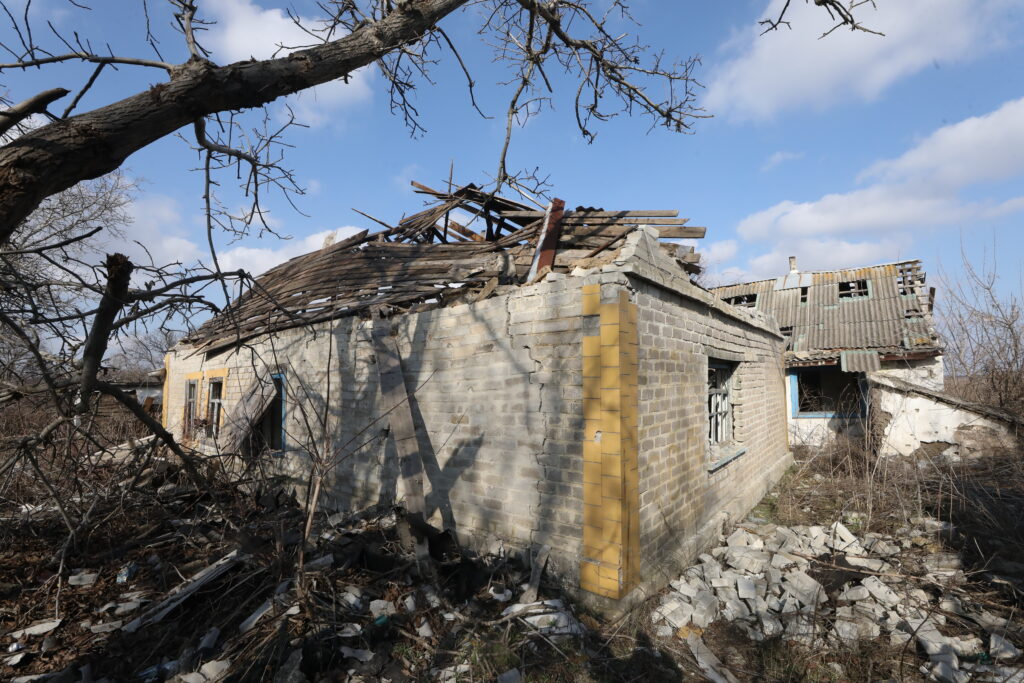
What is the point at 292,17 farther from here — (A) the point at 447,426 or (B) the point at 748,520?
(B) the point at 748,520

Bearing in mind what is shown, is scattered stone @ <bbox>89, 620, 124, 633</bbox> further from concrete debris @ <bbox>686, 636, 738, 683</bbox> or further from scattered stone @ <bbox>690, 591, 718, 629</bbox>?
scattered stone @ <bbox>690, 591, 718, 629</bbox>

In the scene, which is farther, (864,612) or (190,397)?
(190,397)

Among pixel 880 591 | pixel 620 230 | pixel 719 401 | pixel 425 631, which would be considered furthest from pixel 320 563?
pixel 719 401

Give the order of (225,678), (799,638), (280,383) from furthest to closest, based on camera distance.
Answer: (280,383) → (799,638) → (225,678)

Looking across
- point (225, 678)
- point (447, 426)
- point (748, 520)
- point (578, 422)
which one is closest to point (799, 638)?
point (578, 422)

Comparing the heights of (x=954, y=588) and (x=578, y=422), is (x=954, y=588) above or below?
below

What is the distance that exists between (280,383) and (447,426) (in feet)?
13.9

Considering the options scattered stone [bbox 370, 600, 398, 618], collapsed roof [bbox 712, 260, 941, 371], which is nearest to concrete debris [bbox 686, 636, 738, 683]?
scattered stone [bbox 370, 600, 398, 618]

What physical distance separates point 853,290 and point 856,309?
1.09 meters

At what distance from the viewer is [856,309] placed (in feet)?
46.4

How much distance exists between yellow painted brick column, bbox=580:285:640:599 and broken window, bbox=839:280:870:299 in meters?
14.2

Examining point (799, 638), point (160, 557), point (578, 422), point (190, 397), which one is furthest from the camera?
point (190, 397)

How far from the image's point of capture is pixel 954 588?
174 inches

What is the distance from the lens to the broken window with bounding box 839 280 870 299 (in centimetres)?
1460
